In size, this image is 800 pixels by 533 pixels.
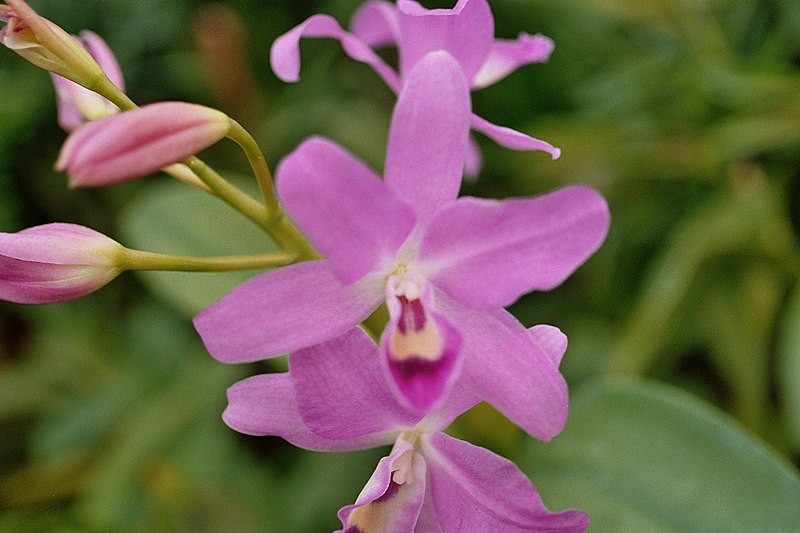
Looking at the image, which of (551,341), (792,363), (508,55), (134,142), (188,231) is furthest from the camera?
(188,231)

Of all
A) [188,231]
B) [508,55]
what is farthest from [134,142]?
[188,231]

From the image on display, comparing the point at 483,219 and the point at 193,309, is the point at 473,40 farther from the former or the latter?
the point at 193,309

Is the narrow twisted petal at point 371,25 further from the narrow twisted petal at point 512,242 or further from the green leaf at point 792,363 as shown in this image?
the green leaf at point 792,363

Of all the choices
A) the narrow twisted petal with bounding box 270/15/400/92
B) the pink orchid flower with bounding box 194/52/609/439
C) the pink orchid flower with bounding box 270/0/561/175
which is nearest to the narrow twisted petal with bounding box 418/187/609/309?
the pink orchid flower with bounding box 194/52/609/439

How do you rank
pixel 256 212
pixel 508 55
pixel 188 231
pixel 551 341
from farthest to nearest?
pixel 188 231
pixel 508 55
pixel 256 212
pixel 551 341

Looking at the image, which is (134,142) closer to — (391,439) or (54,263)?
(54,263)

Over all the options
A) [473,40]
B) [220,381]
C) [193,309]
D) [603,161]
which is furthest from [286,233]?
[603,161]
